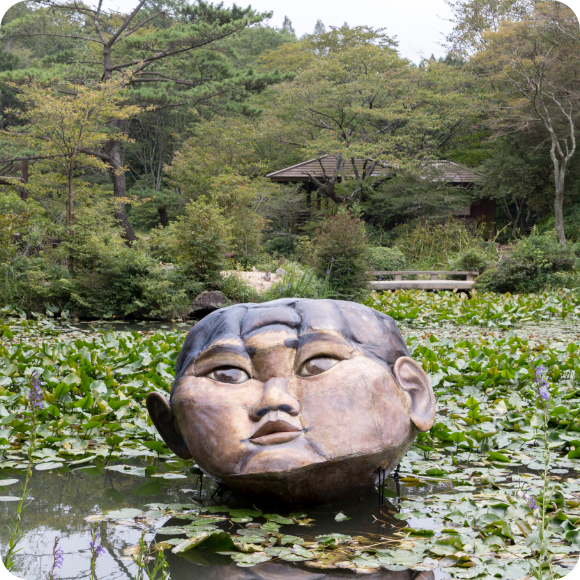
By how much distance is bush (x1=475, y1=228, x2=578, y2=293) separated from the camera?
1256 cm

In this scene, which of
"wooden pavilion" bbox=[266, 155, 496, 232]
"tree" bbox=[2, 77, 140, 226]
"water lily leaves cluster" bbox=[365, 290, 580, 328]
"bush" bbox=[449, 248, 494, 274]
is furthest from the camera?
"wooden pavilion" bbox=[266, 155, 496, 232]

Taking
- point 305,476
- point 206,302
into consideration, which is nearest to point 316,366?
point 305,476

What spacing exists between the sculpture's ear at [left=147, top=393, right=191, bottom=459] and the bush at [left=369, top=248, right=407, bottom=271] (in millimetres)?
13087

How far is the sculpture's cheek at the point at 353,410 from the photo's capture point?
2.30 metres

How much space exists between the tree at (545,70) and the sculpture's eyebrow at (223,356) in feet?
60.3

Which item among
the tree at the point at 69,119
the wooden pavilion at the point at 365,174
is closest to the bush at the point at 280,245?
the wooden pavilion at the point at 365,174

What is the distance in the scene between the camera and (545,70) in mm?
18406

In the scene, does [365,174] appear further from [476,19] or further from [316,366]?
[316,366]

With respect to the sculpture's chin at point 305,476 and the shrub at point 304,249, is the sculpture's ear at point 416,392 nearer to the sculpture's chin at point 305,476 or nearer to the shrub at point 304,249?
the sculpture's chin at point 305,476

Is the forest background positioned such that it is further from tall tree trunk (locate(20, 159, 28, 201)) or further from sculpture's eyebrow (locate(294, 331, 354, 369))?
sculpture's eyebrow (locate(294, 331, 354, 369))

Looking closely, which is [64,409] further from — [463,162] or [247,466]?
[463,162]

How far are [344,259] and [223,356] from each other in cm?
918

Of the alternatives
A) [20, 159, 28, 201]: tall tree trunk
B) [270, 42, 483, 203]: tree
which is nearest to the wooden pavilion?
[270, 42, 483, 203]: tree

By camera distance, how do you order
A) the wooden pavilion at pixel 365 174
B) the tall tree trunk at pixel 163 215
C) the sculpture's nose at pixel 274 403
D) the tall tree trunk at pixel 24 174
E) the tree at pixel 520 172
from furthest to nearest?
the tall tree trunk at pixel 163 215
the wooden pavilion at pixel 365 174
the tree at pixel 520 172
the tall tree trunk at pixel 24 174
the sculpture's nose at pixel 274 403
